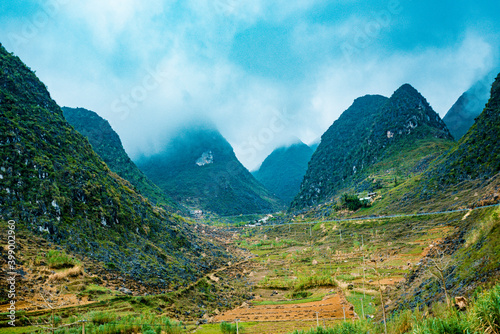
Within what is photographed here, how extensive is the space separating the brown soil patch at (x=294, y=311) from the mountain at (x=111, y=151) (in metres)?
66.3

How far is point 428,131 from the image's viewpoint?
114m

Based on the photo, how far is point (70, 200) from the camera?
30.8 metres

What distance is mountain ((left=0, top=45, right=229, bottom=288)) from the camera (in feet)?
88.8

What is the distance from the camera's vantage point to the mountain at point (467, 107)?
175750mm

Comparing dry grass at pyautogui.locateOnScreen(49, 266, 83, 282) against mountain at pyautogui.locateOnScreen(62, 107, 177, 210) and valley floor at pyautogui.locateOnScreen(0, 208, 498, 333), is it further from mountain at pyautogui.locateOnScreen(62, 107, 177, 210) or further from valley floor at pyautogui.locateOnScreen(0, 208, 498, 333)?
mountain at pyautogui.locateOnScreen(62, 107, 177, 210)

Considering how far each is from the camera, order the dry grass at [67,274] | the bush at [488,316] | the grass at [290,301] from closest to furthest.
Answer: the bush at [488,316] → the dry grass at [67,274] → the grass at [290,301]

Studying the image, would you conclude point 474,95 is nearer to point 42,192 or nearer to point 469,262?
point 469,262

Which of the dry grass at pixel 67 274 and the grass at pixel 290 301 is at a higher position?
the dry grass at pixel 67 274

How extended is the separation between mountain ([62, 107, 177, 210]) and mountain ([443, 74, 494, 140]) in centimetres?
18187

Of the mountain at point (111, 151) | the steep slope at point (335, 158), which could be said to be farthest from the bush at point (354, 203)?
the mountain at point (111, 151)

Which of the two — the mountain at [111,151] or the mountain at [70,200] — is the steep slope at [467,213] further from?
the mountain at [111,151]

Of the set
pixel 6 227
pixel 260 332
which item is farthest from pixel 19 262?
pixel 260 332

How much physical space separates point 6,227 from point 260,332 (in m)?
23.5

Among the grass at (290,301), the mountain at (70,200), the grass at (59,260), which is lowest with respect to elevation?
the grass at (290,301)
